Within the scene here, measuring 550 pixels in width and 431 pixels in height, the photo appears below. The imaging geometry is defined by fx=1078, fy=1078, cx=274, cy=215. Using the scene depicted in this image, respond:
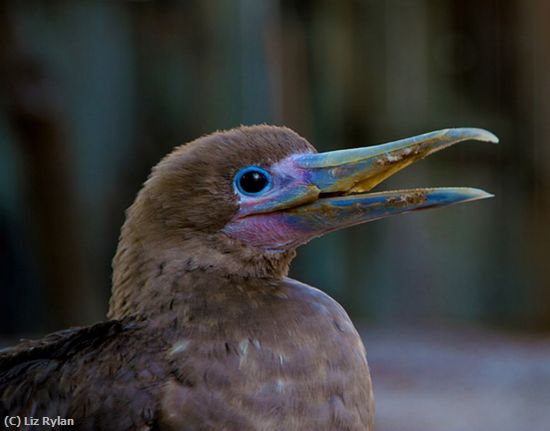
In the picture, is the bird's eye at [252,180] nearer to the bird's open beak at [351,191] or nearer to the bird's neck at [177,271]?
the bird's open beak at [351,191]

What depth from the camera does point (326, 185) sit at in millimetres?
2459

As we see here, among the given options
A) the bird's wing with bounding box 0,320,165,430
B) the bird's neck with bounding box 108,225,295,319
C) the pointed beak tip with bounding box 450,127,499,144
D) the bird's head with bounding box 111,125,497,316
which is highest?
the pointed beak tip with bounding box 450,127,499,144

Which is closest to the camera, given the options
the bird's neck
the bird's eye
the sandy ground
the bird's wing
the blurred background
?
the bird's wing

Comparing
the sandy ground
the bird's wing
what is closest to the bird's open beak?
the bird's wing

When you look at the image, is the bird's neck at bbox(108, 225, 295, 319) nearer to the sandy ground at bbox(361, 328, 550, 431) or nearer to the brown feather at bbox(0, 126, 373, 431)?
the brown feather at bbox(0, 126, 373, 431)

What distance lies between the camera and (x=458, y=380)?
245 inches

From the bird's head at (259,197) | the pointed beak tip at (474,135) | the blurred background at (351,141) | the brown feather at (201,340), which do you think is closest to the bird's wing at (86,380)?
the brown feather at (201,340)

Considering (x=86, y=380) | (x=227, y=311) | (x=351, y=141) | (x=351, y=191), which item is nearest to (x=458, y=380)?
(x=351, y=141)

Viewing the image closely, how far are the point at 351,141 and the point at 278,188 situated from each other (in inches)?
212

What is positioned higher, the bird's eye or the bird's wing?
the bird's eye

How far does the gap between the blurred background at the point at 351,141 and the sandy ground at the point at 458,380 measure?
0.8 inches

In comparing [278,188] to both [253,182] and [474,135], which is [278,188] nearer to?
[253,182]

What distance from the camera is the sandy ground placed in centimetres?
534

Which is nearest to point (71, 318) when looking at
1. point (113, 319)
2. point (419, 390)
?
point (419, 390)
